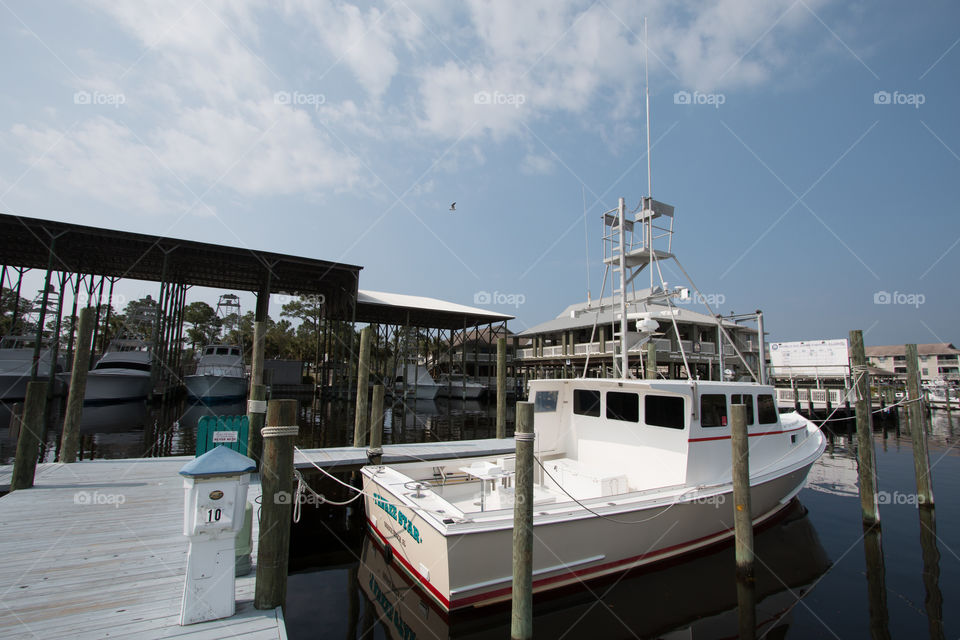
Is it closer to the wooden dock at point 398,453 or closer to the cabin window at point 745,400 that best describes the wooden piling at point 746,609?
the cabin window at point 745,400

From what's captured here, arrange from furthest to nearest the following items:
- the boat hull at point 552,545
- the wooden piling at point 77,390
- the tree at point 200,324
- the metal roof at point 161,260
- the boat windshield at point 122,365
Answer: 1. the tree at point 200,324
2. the boat windshield at point 122,365
3. the metal roof at point 161,260
4. the wooden piling at point 77,390
5. the boat hull at point 552,545

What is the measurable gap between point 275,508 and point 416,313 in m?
34.2

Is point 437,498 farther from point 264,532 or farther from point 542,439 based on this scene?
point 542,439

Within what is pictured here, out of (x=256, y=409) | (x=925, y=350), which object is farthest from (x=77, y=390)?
(x=925, y=350)

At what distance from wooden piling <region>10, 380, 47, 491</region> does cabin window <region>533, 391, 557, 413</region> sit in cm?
816

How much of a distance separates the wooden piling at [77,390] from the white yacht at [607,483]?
20.3 feet

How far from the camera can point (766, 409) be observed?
798cm

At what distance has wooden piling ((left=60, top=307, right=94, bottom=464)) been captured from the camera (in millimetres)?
8578

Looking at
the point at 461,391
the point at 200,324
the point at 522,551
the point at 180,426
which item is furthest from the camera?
the point at 200,324

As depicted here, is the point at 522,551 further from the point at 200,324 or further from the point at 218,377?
the point at 200,324

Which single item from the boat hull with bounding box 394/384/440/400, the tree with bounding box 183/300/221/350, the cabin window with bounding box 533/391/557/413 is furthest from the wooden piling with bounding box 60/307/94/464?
the tree with bounding box 183/300/221/350

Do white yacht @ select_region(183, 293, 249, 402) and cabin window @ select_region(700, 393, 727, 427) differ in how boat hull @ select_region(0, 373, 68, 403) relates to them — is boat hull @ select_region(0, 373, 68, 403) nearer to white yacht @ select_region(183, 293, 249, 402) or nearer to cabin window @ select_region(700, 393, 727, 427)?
white yacht @ select_region(183, 293, 249, 402)

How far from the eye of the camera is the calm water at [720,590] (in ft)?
17.1

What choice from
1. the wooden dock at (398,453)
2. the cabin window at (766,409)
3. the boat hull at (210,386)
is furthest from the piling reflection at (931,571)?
the boat hull at (210,386)
